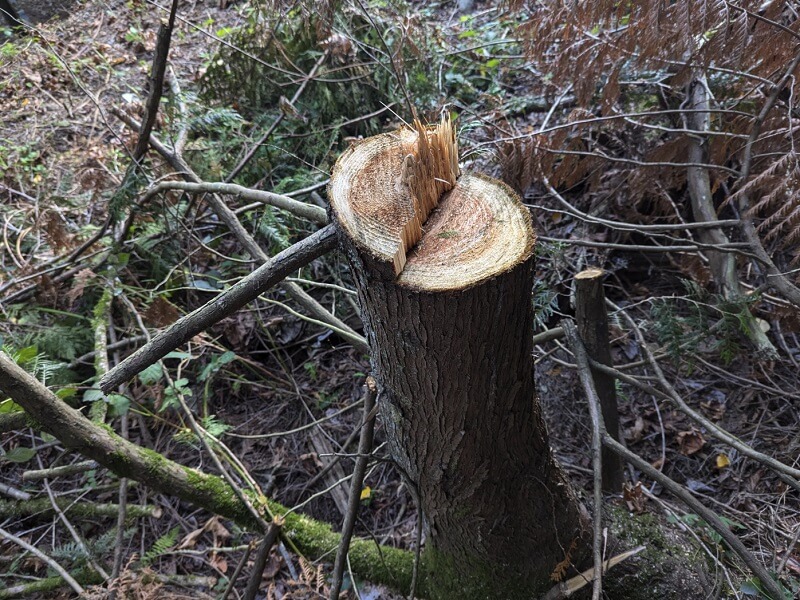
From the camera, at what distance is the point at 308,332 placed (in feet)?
11.4

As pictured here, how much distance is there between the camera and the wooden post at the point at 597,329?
1.88m

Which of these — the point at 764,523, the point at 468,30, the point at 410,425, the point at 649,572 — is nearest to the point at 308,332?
the point at 410,425

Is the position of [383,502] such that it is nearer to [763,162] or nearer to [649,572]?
[649,572]

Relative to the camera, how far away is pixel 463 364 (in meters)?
1.28

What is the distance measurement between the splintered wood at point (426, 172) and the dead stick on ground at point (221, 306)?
0.22 m

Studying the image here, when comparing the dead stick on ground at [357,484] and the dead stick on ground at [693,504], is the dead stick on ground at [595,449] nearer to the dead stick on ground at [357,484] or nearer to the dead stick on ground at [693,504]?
the dead stick on ground at [693,504]

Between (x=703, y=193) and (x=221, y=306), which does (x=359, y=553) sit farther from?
(x=703, y=193)

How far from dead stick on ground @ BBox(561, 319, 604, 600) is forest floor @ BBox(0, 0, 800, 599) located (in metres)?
0.22

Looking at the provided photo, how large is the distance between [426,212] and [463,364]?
0.43m

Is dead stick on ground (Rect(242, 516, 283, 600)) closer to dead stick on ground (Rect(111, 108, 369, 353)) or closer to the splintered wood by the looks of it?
dead stick on ground (Rect(111, 108, 369, 353))

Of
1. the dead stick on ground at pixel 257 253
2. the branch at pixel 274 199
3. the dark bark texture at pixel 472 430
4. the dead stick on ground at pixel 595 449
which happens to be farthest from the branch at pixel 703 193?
the branch at pixel 274 199

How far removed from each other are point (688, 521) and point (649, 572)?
0.42m

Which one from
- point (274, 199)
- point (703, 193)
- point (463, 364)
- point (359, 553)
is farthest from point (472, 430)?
point (703, 193)

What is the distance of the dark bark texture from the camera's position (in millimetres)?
1216
